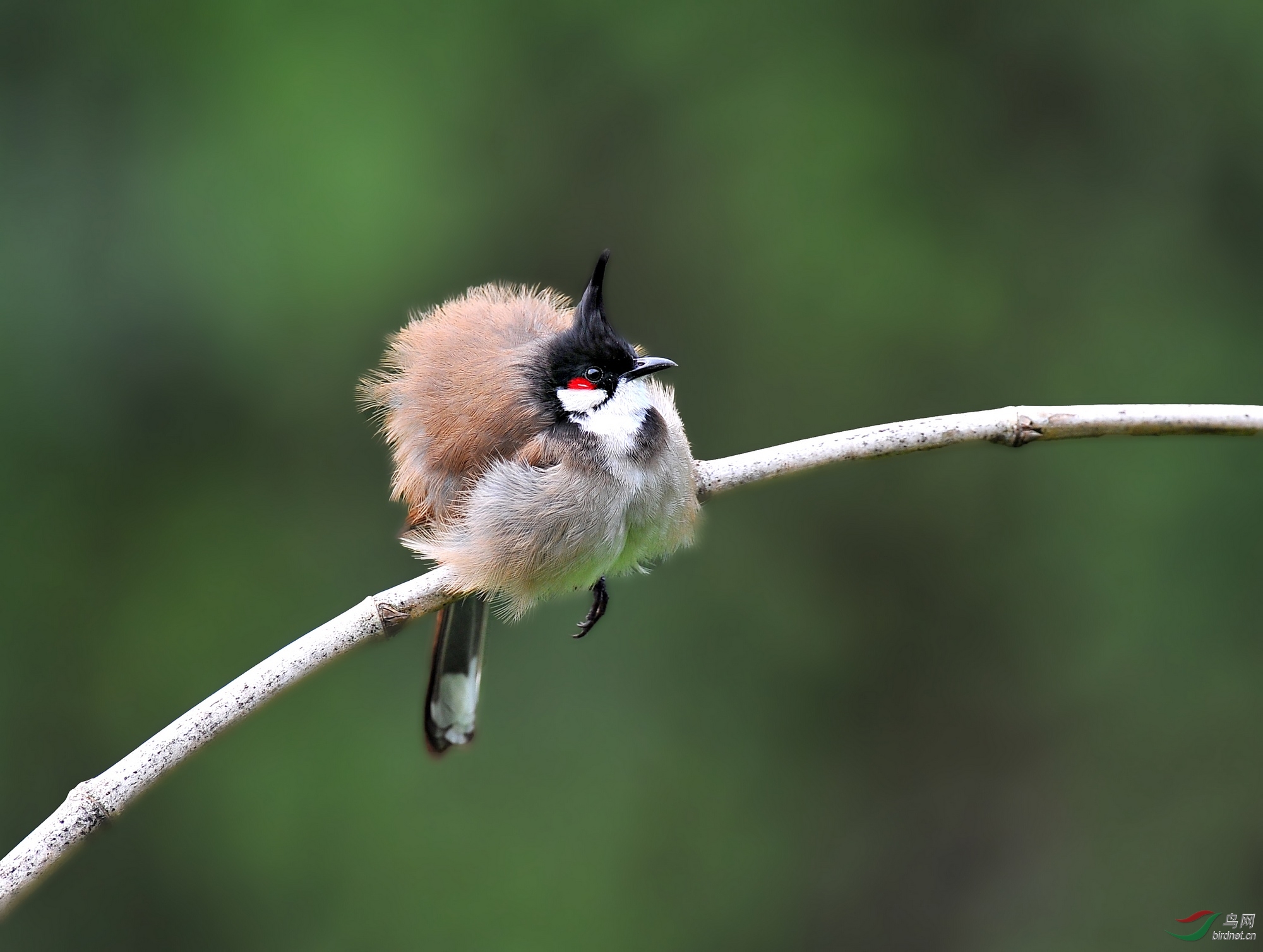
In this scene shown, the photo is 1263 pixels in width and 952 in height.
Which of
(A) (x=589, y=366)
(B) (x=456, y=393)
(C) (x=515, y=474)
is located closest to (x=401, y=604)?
(C) (x=515, y=474)

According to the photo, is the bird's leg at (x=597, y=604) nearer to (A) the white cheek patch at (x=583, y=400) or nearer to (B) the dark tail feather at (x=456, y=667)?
(B) the dark tail feather at (x=456, y=667)

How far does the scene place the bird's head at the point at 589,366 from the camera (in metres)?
3.09

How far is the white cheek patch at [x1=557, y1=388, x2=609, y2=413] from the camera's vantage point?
3.11 meters

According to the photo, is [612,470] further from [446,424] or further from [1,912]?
[1,912]

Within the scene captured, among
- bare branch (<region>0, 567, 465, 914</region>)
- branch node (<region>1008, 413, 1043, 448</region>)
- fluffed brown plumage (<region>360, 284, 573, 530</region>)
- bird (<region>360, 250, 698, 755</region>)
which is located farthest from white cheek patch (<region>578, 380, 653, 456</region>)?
branch node (<region>1008, 413, 1043, 448</region>)

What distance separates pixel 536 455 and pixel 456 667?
0.88 meters

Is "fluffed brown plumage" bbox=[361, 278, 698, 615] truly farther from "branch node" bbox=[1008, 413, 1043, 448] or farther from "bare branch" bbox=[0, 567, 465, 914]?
"branch node" bbox=[1008, 413, 1043, 448]

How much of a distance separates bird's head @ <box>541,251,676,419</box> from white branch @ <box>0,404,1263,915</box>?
0.32 m

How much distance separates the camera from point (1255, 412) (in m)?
2.66

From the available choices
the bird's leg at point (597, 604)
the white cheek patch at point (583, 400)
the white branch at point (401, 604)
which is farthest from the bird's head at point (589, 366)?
the bird's leg at point (597, 604)

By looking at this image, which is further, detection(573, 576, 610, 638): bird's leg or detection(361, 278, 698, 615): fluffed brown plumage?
detection(573, 576, 610, 638): bird's leg

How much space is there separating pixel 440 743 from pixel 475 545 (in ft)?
3.08

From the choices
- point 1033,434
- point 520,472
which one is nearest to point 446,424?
point 520,472

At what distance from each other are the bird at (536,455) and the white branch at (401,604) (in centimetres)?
14
